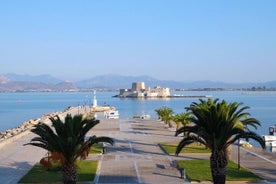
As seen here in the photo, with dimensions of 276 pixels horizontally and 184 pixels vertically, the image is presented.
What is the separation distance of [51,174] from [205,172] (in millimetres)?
8391

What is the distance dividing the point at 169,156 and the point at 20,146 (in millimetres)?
12943

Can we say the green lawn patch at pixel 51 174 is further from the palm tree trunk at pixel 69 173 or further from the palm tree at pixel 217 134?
the palm tree at pixel 217 134

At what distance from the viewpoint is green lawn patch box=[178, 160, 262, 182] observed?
988 inches

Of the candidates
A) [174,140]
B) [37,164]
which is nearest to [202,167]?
[37,164]

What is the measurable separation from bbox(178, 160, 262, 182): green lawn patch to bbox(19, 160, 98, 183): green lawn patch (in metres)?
5.31

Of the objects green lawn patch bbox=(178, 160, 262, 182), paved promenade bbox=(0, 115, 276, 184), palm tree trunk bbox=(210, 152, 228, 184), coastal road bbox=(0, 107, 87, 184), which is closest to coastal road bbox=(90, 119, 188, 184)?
paved promenade bbox=(0, 115, 276, 184)

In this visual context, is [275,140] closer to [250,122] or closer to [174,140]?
[174,140]

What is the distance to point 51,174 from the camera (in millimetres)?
26031

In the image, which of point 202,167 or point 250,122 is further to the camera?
point 202,167

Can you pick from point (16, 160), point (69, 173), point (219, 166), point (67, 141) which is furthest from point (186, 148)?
point (67, 141)

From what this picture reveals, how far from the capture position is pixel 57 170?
Answer: 2673cm

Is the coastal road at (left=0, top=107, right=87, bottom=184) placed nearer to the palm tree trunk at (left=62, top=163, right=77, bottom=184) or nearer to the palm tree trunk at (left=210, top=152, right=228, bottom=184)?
the palm tree trunk at (left=62, top=163, right=77, bottom=184)

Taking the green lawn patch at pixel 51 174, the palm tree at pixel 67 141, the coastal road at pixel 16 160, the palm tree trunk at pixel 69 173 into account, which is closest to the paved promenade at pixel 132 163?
the coastal road at pixel 16 160

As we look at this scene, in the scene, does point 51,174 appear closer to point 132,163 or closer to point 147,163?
point 132,163
